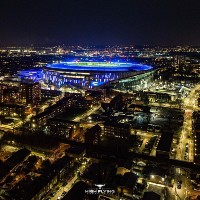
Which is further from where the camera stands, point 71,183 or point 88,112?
point 88,112

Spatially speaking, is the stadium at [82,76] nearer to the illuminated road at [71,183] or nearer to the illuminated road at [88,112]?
the illuminated road at [88,112]

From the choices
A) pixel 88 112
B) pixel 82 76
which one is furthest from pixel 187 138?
pixel 82 76

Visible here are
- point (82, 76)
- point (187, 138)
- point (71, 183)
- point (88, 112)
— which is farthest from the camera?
point (82, 76)

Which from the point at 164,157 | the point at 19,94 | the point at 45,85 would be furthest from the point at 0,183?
the point at 45,85

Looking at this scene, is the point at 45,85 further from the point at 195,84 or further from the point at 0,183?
the point at 0,183

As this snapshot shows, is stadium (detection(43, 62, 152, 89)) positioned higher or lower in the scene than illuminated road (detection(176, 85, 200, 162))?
higher

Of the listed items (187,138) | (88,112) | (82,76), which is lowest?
(187,138)

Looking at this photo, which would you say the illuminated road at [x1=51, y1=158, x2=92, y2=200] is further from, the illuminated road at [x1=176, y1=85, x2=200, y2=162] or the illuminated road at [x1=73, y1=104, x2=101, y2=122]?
the illuminated road at [x1=73, y1=104, x2=101, y2=122]

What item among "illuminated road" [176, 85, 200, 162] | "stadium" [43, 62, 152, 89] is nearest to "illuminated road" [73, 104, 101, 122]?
"illuminated road" [176, 85, 200, 162]

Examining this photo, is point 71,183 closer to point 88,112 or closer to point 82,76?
point 88,112

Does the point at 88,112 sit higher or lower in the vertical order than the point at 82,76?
lower

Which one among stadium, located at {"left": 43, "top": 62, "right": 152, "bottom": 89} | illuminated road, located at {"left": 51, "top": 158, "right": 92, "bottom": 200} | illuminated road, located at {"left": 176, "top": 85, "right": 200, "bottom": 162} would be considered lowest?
illuminated road, located at {"left": 51, "top": 158, "right": 92, "bottom": 200}

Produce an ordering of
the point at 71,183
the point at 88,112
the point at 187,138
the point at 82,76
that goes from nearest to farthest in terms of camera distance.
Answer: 1. the point at 71,183
2. the point at 187,138
3. the point at 88,112
4. the point at 82,76
